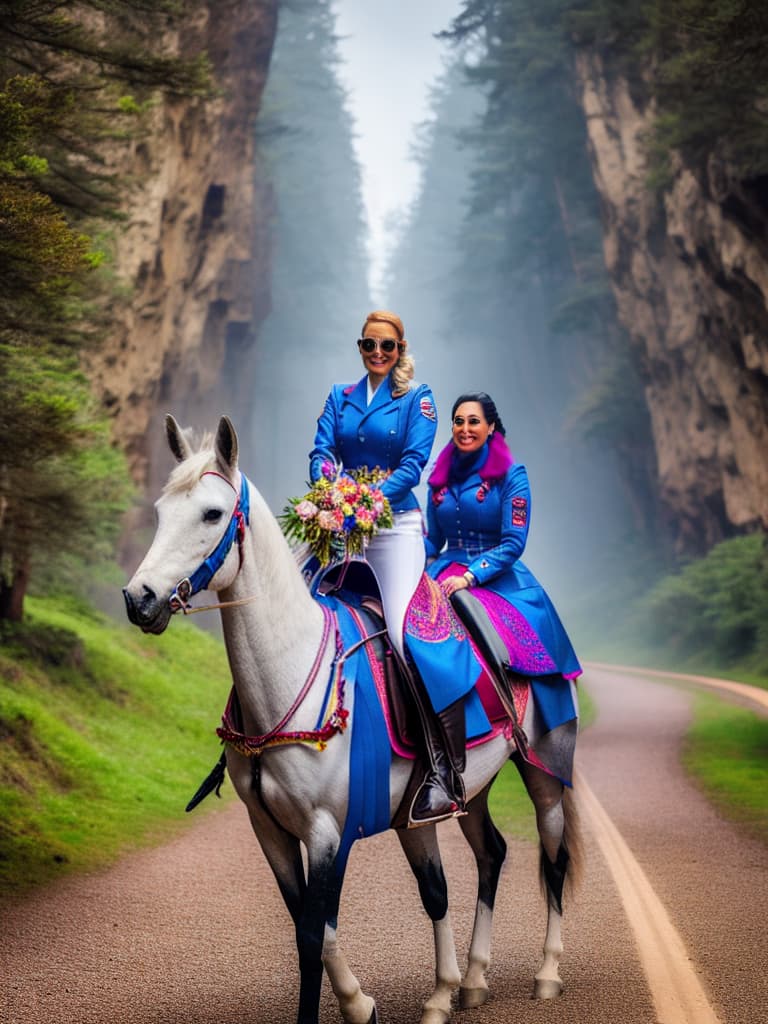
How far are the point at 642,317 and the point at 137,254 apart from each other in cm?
1909

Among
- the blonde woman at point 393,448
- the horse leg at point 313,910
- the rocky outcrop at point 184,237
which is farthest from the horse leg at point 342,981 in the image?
the rocky outcrop at point 184,237

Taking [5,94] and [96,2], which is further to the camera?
[96,2]

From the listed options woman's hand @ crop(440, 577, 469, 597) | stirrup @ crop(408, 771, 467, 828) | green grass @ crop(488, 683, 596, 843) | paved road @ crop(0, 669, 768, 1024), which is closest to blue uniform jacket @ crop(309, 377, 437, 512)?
woman's hand @ crop(440, 577, 469, 597)

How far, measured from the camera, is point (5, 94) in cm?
728

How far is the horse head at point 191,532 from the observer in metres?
4.27

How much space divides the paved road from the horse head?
2.20 m

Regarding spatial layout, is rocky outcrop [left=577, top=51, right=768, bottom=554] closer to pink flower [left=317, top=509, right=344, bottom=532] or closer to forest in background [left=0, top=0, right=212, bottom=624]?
forest in background [left=0, top=0, right=212, bottom=624]

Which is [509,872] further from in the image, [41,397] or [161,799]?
[41,397]

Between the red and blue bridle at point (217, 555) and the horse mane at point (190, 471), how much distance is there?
1.6 inches

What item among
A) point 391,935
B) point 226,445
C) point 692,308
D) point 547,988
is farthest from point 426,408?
point 692,308

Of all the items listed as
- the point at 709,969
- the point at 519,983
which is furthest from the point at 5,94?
the point at 709,969

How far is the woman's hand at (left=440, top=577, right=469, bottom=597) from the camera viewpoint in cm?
620

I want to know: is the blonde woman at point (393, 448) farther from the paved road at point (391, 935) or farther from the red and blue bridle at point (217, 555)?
the paved road at point (391, 935)

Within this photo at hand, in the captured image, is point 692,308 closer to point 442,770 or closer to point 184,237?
point 184,237
